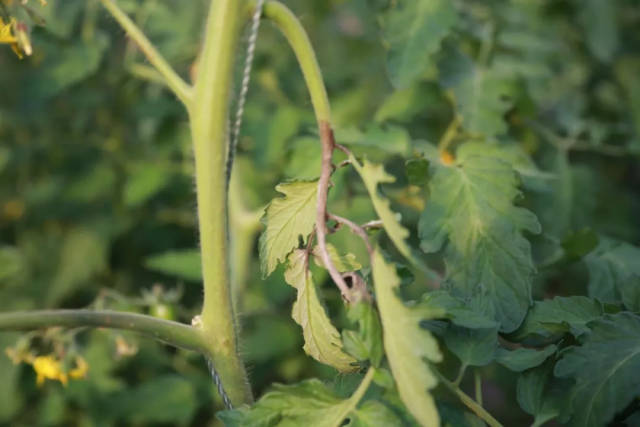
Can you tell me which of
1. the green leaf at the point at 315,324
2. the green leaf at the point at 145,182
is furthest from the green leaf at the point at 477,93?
the green leaf at the point at 145,182

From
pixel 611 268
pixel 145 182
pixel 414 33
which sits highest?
pixel 414 33

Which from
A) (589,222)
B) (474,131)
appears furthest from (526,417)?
(474,131)

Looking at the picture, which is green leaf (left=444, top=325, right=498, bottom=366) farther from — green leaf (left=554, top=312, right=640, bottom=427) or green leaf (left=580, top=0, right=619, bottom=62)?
green leaf (left=580, top=0, right=619, bottom=62)

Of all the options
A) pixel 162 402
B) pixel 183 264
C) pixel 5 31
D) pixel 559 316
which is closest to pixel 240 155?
pixel 183 264

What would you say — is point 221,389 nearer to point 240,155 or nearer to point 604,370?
point 604,370

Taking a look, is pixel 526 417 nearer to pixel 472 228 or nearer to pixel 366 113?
pixel 366 113

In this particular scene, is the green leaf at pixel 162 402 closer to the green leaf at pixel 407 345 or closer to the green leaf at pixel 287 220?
the green leaf at pixel 287 220
